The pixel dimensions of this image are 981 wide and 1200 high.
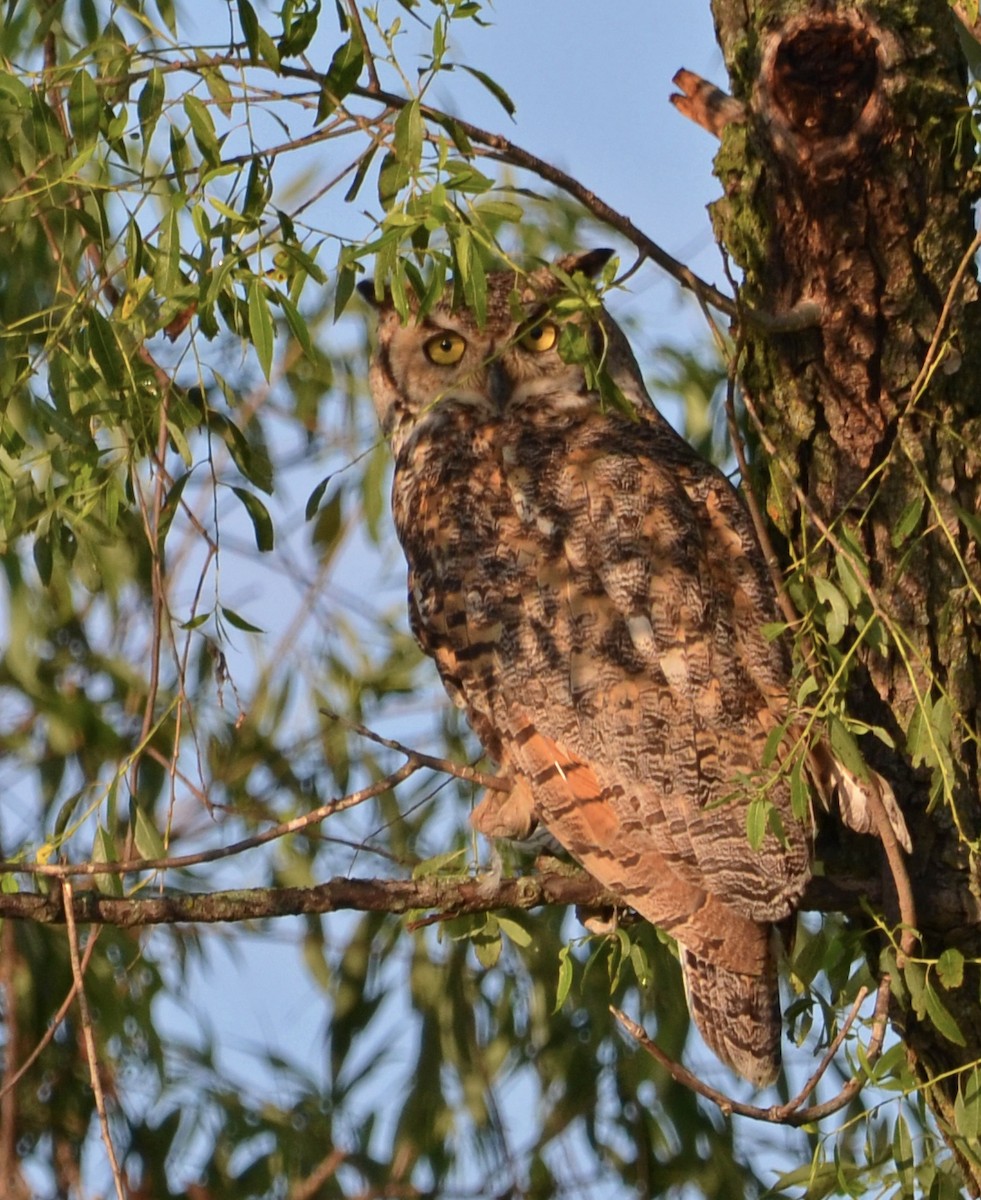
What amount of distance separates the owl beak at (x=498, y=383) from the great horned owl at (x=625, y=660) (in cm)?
12

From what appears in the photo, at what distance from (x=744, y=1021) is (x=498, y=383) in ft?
3.73

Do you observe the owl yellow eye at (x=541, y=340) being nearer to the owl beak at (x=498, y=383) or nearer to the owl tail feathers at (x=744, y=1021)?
the owl beak at (x=498, y=383)

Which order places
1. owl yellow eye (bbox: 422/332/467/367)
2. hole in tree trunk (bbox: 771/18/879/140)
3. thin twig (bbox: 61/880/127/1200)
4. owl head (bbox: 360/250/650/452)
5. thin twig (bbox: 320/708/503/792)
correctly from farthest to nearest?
owl yellow eye (bbox: 422/332/467/367) → owl head (bbox: 360/250/650/452) → hole in tree trunk (bbox: 771/18/879/140) → thin twig (bbox: 320/708/503/792) → thin twig (bbox: 61/880/127/1200)

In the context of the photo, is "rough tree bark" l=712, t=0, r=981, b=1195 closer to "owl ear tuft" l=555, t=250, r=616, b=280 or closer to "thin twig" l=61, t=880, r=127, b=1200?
"owl ear tuft" l=555, t=250, r=616, b=280

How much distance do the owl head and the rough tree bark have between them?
460 millimetres

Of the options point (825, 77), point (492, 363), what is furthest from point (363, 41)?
point (492, 363)

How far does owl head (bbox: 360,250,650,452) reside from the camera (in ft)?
8.82

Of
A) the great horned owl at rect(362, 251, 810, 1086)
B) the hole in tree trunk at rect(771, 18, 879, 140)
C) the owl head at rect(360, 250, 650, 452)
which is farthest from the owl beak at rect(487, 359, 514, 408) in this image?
the hole in tree trunk at rect(771, 18, 879, 140)

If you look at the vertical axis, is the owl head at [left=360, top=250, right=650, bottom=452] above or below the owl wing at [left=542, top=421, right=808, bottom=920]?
above

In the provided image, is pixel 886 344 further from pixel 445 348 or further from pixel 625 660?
pixel 445 348

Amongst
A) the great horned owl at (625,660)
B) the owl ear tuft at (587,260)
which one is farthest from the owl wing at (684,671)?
the owl ear tuft at (587,260)

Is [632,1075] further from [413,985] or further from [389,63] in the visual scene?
[389,63]

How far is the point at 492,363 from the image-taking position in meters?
2.73

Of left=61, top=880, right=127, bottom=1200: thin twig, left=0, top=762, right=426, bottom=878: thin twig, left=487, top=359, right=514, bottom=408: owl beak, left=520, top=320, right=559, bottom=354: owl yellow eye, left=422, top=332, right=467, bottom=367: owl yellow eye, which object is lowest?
left=61, top=880, right=127, bottom=1200: thin twig
